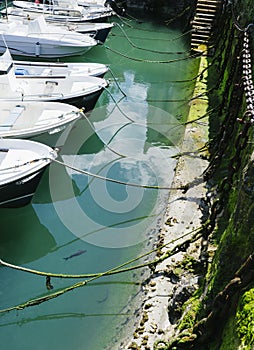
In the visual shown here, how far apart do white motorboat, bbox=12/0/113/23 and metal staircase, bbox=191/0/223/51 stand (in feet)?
15.8

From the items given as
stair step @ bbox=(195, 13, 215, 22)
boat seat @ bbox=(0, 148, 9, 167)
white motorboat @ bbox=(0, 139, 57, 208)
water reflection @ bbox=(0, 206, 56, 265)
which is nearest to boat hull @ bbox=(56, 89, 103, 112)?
white motorboat @ bbox=(0, 139, 57, 208)

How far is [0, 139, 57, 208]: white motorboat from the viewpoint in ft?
26.6

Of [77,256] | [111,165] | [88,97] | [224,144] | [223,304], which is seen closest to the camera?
[223,304]

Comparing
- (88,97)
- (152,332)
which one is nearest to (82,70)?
(88,97)

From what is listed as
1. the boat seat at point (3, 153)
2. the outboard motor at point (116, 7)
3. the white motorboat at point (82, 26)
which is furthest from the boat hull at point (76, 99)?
the outboard motor at point (116, 7)

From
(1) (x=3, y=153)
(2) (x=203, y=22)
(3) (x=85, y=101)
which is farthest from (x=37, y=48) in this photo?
(1) (x=3, y=153)

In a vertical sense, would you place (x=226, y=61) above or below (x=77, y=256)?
above

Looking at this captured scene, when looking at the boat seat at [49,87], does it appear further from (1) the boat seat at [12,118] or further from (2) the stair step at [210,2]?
(2) the stair step at [210,2]

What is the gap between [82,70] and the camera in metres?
13.1

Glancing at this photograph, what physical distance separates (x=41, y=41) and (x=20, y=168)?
9.27m

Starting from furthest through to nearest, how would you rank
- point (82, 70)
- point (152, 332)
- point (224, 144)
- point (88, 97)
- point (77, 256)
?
point (82, 70) < point (88, 97) < point (224, 144) < point (77, 256) < point (152, 332)

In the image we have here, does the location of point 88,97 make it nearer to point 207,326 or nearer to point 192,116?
point 192,116

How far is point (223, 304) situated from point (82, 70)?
33.4 ft

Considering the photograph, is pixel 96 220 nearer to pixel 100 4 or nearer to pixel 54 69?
pixel 54 69
